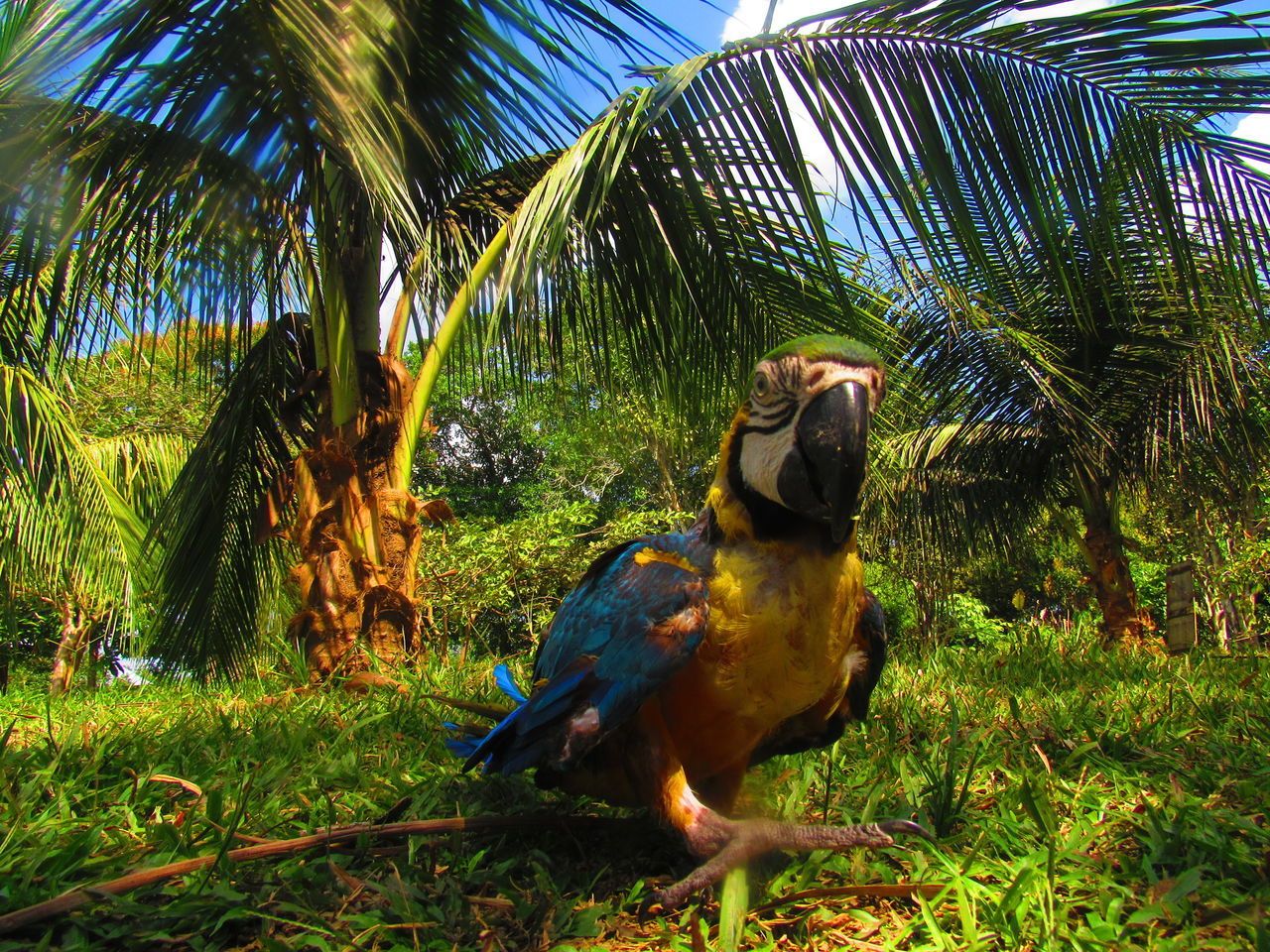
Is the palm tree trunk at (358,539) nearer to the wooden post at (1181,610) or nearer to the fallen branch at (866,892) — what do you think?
the fallen branch at (866,892)

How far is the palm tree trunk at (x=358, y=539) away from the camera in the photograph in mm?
3088

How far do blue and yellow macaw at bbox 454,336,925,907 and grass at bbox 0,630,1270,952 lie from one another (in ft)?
0.39

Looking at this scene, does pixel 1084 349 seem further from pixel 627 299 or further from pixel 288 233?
pixel 288 233

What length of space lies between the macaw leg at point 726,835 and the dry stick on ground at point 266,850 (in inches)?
12.1

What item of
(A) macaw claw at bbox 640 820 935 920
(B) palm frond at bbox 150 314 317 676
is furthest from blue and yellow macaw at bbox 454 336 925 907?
(B) palm frond at bbox 150 314 317 676

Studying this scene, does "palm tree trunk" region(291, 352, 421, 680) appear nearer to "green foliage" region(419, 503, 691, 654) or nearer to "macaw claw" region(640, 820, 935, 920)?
"macaw claw" region(640, 820, 935, 920)

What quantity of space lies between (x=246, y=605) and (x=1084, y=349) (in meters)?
5.16

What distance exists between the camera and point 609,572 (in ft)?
4.87

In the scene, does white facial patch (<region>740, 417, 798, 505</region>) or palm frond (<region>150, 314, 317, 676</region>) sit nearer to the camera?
white facial patch (<region>740, 417, 798, 505</region>)

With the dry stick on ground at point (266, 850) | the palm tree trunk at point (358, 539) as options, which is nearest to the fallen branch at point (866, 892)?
the dry stick on ground at point (266, 850)

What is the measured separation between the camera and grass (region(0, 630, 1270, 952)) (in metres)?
1.05

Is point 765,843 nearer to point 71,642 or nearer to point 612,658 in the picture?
point 612,658

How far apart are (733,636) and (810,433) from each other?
0.37m

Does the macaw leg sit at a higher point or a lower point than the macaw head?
lower
